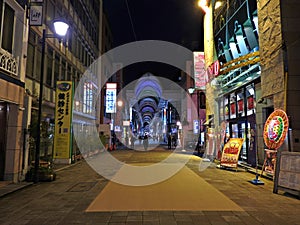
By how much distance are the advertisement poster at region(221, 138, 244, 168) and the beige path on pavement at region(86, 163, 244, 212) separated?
11.6 feet

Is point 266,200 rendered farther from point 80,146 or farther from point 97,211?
point 80,146

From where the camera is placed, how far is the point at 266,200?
6070 mm

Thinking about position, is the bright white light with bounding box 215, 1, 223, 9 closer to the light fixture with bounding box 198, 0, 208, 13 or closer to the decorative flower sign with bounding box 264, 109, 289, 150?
the light fixture with bounding box 198, 0, 208, 13

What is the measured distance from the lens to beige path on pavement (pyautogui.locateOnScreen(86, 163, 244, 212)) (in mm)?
5384

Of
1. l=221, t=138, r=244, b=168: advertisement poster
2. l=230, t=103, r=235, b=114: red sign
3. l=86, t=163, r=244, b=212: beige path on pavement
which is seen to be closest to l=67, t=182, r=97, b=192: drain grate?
l=86, t=163, r=244, b=212: beige path on pavement

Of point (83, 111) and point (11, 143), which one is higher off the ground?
point (83, 111)

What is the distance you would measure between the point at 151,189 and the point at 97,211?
240 centimetres

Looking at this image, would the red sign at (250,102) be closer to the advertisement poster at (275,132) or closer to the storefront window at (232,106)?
the storefront window at (232,106)

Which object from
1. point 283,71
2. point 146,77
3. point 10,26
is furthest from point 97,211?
point 146,77

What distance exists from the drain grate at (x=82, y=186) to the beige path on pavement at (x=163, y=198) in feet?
1.99

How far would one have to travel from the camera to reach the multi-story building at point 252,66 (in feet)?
28.5

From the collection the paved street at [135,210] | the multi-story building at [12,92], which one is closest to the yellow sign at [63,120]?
the multi-story building at [12,92]

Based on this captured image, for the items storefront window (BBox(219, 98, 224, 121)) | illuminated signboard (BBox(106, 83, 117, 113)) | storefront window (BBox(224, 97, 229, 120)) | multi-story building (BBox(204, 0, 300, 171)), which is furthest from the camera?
illuminated signboard (BBox(106, 83, 117, 113))

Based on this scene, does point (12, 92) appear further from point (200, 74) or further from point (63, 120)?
point (200, 74)
